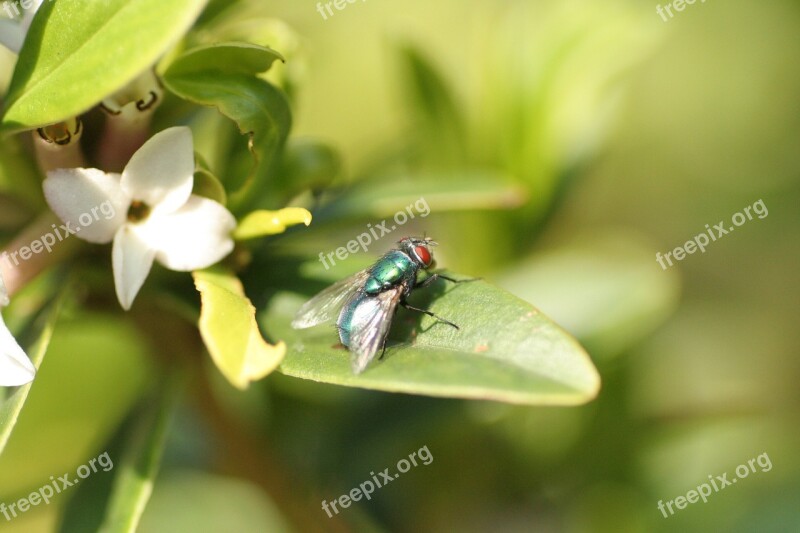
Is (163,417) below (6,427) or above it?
below

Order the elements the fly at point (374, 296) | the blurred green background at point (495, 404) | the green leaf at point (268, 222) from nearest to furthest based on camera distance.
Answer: the green leaf at point (268, 222) < the fly at point (374, 296) < the blurred green background at point (495, 404)

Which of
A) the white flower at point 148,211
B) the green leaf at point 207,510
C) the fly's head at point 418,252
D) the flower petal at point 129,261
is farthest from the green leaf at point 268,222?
the green leaf at point 207,510

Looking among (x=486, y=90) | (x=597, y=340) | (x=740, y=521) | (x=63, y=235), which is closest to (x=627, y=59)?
(x=486, y=90)

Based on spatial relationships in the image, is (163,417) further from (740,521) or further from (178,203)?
(740,521)

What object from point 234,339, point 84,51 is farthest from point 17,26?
point 234,339

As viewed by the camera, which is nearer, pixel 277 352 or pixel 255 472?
pixel 277 352

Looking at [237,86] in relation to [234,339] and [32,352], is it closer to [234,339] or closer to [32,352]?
[234,339]

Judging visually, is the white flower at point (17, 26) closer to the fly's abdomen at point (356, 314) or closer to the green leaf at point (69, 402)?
the fly's abdomen at point (356, 314)

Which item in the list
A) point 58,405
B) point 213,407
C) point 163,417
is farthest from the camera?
point 58,405
